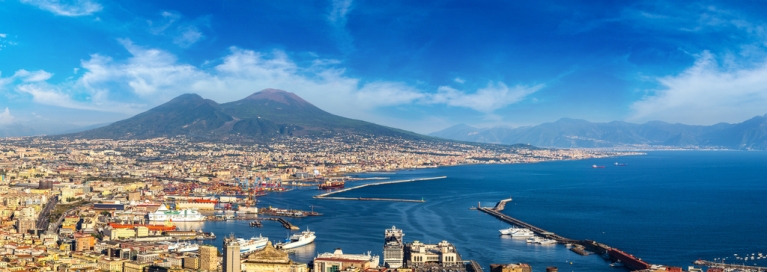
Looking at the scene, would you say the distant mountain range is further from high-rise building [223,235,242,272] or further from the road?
high-rise building [223,235,242,272]

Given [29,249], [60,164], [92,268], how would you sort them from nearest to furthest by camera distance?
[92,268]
[29,249]
[60,164]

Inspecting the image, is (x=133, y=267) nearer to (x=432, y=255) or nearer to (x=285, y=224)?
(x=432, y=255)

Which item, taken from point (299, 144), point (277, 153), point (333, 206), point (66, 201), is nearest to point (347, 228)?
point (333, 206)

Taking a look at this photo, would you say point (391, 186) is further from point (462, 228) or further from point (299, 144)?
point (299, 144)

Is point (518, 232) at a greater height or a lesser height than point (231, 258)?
lesser

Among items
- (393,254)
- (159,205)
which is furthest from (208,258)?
(159,205)

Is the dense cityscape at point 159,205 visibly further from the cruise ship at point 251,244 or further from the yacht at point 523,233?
the yacht at point 523,233

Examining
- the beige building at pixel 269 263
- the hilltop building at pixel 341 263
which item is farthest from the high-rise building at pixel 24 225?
the beige building at pixel 269 263

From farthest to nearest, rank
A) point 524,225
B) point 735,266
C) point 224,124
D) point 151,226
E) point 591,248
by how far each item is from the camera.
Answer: point 224,124 < point 524,225 < point 151,226 < point 591,248 < point 735,266
